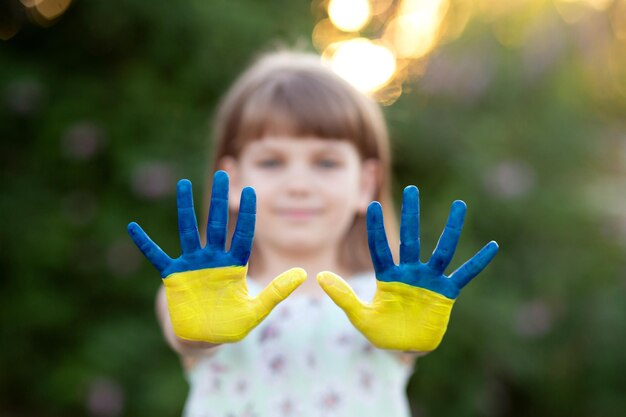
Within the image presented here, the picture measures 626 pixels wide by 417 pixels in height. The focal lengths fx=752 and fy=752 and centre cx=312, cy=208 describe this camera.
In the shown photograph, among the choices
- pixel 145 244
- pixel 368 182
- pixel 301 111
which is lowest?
pixel 145 244

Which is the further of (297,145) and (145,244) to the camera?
(297,145)

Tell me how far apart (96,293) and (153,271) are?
27cm

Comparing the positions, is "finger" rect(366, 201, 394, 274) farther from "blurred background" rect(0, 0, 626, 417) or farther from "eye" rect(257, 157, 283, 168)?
"blurred background" rect(0, 0, 626, 417)

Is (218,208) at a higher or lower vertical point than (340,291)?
higher

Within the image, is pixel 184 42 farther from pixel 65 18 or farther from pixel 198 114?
pixel 65 18

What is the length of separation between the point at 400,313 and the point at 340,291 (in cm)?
Answer: 11

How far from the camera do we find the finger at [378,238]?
1.25 meters

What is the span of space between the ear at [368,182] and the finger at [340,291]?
576mm

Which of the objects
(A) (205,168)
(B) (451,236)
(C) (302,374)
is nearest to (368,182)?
(C) (302,374)

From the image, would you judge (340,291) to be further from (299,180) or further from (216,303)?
(299,180)

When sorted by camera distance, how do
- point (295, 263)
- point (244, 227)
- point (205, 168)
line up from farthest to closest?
point (205, 168)
point (295, 263)
point (244, 227)

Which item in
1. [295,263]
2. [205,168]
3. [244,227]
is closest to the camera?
[244,227]

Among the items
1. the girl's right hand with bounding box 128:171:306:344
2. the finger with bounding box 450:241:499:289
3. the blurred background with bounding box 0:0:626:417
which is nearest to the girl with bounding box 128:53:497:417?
the girl's right hand with bounding box 128:171:306:344

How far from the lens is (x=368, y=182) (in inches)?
73.0
